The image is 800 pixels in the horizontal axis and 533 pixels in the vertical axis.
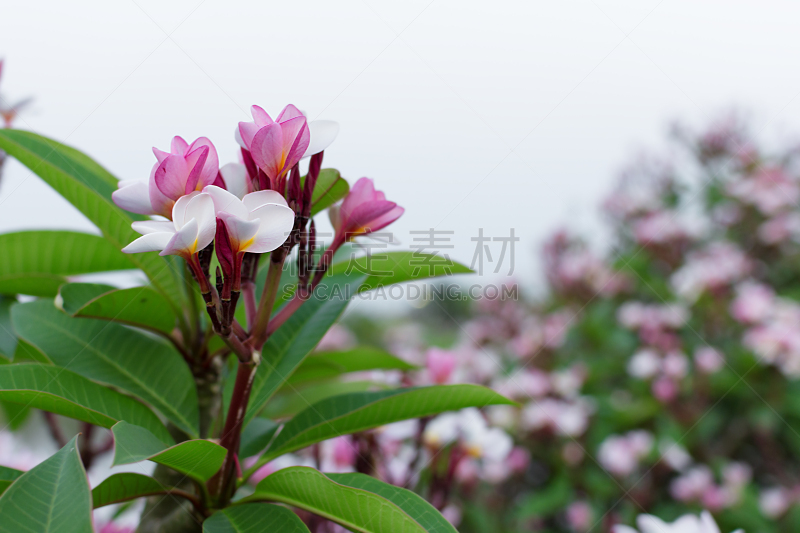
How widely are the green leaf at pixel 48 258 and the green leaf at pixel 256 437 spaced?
12.0 inches

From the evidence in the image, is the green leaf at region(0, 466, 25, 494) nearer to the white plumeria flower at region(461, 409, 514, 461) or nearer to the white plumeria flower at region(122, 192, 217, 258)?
the white plumeria flower at region(122, 192, 217, 258)

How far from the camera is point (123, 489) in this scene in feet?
1.58

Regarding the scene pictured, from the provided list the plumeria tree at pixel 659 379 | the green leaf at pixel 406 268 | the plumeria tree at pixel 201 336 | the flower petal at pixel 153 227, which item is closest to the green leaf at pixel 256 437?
the plumeria tree at pixel 201 336

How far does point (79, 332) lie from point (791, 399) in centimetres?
222

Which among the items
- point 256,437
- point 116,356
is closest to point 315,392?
point 256,437

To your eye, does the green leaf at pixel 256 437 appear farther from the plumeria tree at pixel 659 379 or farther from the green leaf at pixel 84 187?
the plumeria tree at pixel 659 379

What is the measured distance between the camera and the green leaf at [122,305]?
0.56m

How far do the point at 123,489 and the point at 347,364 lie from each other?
393mm

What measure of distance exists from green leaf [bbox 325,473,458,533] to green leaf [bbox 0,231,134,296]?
0.46 meters

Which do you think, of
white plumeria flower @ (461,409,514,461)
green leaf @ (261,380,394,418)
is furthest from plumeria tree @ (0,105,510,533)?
white plumeria flower @ (461,409,514,461)

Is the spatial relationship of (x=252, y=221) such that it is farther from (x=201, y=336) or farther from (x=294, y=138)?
(x=201, y=336)

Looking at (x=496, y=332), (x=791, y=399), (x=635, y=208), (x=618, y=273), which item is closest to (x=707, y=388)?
(x=791, y=399)

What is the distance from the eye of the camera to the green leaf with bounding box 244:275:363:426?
0.60 metres

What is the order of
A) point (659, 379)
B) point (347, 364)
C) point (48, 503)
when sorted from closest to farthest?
1. point (48, 503)
2. point (347, 364)
3. point (659, 379)
